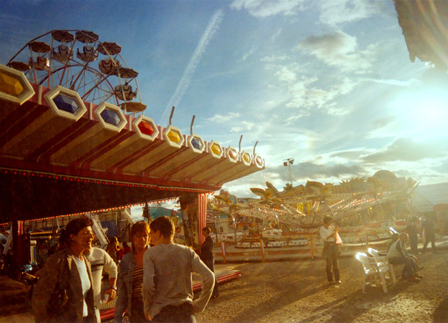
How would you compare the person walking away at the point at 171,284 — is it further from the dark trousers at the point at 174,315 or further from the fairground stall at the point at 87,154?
the fairground stall at the point at 87,154

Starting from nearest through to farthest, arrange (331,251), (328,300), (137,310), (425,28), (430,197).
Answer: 1. (137,310)
2. (425,28)
3. (328,300)
4. (331,251)
5. (430,197)

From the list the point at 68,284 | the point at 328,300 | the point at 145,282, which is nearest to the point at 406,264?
the point at 328,300

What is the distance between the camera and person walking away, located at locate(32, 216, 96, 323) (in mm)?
2352

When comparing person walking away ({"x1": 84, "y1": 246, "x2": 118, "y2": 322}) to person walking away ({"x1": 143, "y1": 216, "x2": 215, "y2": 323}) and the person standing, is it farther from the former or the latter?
the person standing

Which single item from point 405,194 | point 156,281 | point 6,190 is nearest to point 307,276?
point 156,281

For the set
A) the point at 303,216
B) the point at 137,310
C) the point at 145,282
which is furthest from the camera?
the point at 303,216

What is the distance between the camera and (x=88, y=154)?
25.8ft

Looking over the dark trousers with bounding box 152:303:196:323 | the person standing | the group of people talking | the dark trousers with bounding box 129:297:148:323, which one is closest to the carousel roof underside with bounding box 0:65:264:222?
the group of people talking

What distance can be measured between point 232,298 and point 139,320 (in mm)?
4052

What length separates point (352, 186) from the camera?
2442cm

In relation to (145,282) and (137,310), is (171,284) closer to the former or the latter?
(145,282)

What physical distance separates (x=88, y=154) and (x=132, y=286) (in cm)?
562

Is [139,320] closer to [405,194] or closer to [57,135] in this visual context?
[57,135]

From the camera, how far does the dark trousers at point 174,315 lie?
2.45 meters
